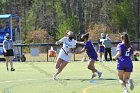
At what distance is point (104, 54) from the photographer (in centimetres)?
3138

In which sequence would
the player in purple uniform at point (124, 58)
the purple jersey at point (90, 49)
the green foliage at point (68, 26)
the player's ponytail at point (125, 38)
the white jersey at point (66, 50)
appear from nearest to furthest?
the player's ponytail at point (125, 38)
the player in purple uniform at point (124, 58)
the purple jersey at point (90, 49)
the white jersey at point (66, 50)
the green foliage at point (68, 26)

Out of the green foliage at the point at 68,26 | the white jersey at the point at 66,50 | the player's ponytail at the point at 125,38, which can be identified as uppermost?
the player's ponytail at the point at 125,38

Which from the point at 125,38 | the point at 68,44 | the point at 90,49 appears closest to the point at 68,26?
the point at 68,44

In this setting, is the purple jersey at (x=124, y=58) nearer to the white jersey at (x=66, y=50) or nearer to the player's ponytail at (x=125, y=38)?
the player's ponytail at (x=125, y=38)

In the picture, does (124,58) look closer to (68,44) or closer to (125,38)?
(125,38)

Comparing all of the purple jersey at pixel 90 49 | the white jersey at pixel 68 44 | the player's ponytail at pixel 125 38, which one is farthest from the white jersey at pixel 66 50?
the player's ponytail at pixel 125 38

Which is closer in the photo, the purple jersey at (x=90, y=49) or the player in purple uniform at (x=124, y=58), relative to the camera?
the player in purple uniform at (x=124, y=58)

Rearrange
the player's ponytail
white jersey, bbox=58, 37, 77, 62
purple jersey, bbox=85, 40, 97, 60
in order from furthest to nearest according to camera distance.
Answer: white jersey, bbox=58, 37, 77, 62, purple jersey, bbox=85, 40, 97, 60, the player's ponytail

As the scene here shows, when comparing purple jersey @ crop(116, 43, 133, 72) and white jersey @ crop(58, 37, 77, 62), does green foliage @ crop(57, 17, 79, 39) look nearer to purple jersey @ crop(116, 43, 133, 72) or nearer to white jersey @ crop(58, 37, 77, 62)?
white jersey @ crop(58, 37, 77, 62)

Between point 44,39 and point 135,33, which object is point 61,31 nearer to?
point 44,39

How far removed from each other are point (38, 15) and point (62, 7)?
4817mm

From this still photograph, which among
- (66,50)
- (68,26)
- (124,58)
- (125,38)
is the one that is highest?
(125,38)

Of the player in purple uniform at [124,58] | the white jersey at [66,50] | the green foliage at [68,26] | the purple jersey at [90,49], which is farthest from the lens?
the green foliage at [68,26]

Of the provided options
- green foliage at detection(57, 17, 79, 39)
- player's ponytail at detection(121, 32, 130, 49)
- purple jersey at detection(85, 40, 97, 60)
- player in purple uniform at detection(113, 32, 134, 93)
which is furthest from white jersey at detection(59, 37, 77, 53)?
green foliage at detection(57, 17, 79, 39)
